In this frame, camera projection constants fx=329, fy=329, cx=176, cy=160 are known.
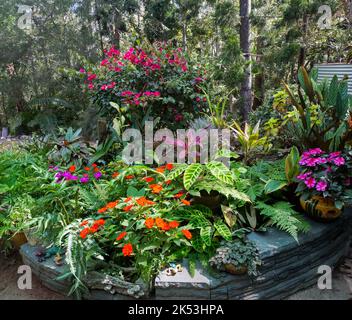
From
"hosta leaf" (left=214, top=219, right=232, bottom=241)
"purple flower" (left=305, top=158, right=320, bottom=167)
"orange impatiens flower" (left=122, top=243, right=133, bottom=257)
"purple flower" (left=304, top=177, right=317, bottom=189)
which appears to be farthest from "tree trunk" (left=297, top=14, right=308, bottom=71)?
"orange impatiens flower" (left=122, top=243, right=133, bottom=257)

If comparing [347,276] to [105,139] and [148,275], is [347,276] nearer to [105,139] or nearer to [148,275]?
A: [148,275]

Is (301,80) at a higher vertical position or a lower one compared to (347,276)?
higher

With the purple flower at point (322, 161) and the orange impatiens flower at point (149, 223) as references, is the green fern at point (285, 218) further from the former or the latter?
the orange impatiens flower at point (149, 223)

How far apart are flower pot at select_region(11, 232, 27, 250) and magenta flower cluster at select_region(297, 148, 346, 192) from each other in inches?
92.7

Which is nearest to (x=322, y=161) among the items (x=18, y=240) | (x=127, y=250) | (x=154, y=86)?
(x=127, y=250)

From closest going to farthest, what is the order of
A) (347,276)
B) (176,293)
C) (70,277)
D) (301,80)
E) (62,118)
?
1. (176,293)
2. (70,277)
3. (347,276)
4. (301,80)
5. (62,118)

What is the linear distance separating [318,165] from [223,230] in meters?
0.92

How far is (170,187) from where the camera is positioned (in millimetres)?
2578

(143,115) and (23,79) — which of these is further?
(23,79)

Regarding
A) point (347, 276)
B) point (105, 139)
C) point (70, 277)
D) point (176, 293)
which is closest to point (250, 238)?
point (176, 293)

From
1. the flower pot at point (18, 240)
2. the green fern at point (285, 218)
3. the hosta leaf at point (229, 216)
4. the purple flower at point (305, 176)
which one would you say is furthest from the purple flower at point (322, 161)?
the flower pot at point (18, 240)

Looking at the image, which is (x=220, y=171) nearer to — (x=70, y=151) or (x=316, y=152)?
(x=316, y=152)

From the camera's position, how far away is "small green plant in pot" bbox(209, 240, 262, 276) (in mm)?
2104

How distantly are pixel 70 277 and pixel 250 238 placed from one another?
4.19 feet
